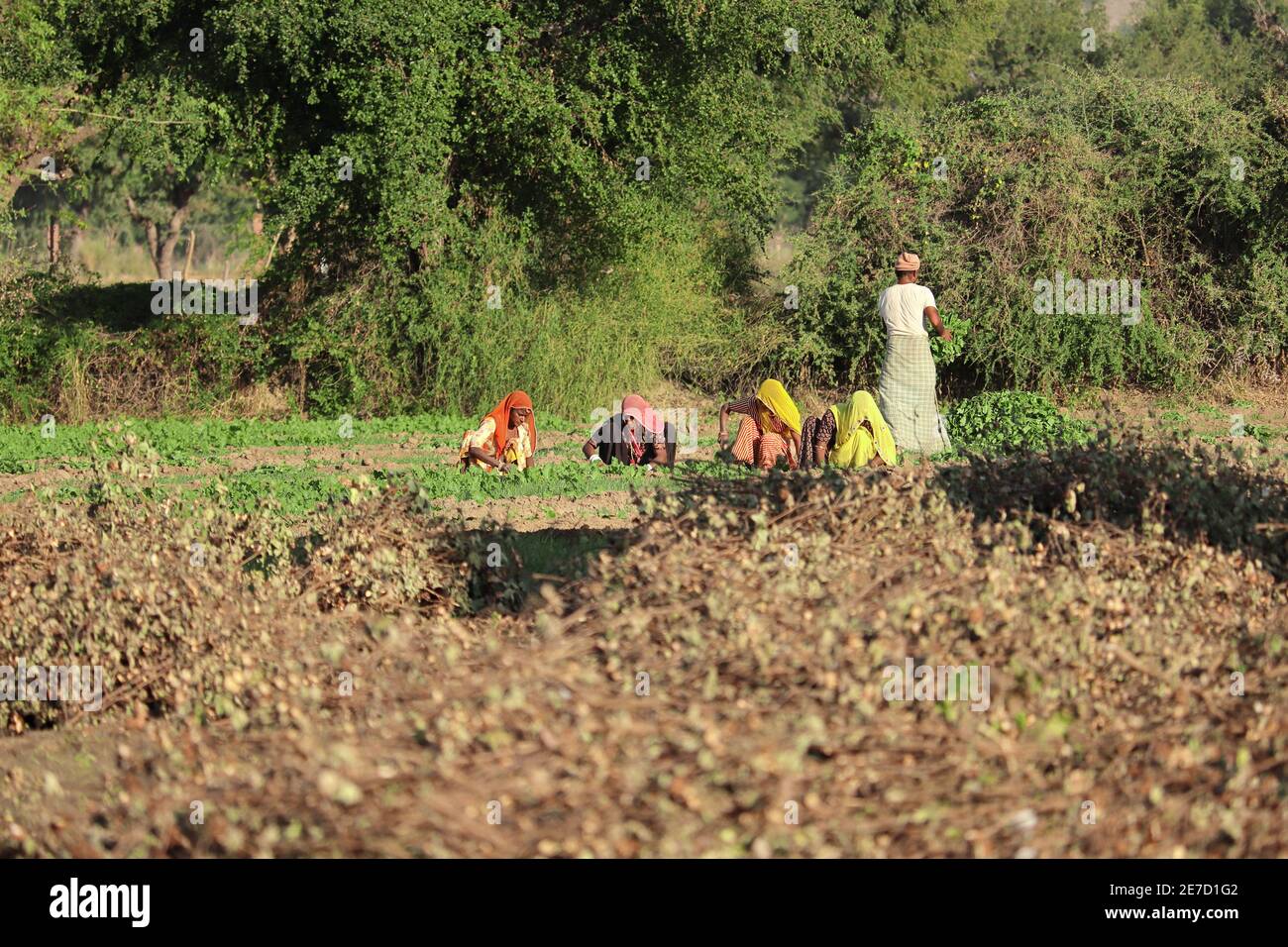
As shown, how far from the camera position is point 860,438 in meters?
9.71

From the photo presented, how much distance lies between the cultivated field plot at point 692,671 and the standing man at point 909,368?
3.71 metres

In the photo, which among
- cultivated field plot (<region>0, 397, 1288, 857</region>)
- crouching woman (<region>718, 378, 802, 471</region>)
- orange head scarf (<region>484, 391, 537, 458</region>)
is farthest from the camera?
orange head scarf (<region>484, 391, 537, 458</region>)

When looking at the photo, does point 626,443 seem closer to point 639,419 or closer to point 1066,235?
point 639,419

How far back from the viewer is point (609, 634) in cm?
454

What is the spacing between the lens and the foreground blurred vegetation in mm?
15422

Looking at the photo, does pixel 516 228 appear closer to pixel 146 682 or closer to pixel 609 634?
pixel 146 682

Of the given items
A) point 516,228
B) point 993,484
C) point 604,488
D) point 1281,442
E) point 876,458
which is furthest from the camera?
point 516,228

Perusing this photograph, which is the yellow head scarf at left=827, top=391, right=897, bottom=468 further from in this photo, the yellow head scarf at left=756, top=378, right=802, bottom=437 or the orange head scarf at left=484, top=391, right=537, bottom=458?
the orange head scarf at left=484, top=391, right=537, bottom=458

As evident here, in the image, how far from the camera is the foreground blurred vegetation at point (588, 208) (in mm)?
15422

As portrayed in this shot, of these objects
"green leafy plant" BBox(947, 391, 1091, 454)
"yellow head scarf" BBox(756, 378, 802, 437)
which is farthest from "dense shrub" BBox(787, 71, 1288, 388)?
"yellow head scarf" BBox(756, 378, 802, 437)

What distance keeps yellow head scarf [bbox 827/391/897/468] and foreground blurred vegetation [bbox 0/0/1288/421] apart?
6.39m

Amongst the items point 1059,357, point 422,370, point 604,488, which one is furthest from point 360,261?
point 1059,357

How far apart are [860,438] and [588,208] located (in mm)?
7447

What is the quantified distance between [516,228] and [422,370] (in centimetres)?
192
